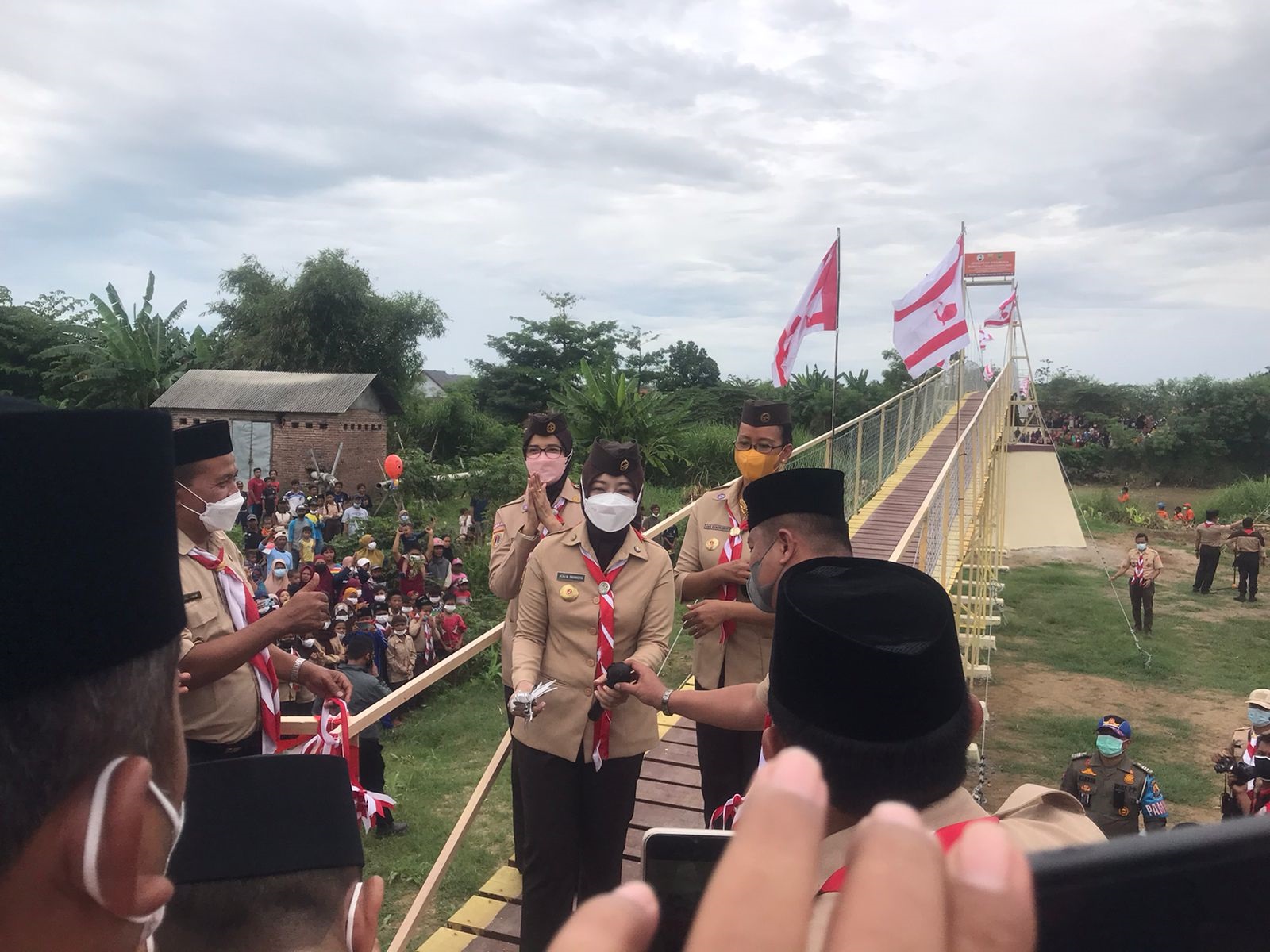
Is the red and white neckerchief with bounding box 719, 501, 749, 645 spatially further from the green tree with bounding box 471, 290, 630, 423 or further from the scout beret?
the green tree with bounding box 471, 290, 630, 423

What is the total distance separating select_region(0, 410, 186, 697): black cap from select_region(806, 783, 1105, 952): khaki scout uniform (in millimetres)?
897

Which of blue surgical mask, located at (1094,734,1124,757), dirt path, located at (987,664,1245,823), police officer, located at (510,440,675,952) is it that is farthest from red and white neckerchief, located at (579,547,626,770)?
dirt path, located at (987,664,1245,823)

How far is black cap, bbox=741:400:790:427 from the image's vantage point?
4293mm

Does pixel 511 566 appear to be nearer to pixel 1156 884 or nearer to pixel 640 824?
pixel 640 824

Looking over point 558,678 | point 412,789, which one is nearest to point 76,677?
point 558,678

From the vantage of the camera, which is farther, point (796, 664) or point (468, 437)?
point (468, 437)

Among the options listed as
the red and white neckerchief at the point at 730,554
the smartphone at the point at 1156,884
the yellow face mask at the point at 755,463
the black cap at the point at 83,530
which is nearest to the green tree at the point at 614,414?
the yellow face mask at the point at 755,463

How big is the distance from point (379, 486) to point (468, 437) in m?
6.63

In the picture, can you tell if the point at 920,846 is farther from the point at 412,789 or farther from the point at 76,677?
the point at 412,789

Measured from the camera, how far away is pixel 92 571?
31.9 inches

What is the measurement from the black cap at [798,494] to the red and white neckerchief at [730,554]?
0.64 metres

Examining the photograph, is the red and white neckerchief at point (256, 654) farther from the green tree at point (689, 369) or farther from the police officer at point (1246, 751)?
the green tree at point (689, 369)

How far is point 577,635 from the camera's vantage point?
130 inches

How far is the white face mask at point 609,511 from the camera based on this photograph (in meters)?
3.51
